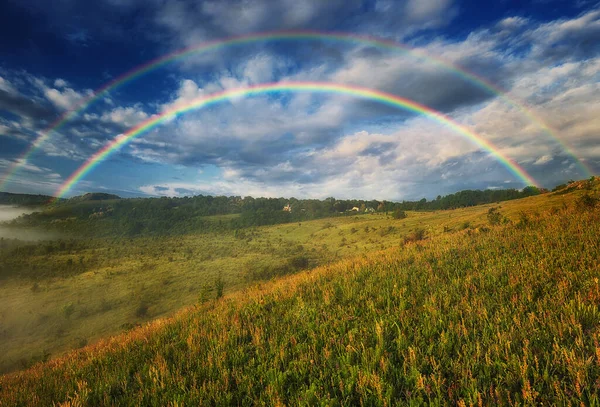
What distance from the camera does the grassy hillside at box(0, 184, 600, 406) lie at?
3.48 meters

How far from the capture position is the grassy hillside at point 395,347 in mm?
3484

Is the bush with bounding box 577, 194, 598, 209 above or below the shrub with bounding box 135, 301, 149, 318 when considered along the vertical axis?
above

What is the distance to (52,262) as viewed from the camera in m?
88.6

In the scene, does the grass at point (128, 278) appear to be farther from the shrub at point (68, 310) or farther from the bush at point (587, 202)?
the bush at point (587, 202)

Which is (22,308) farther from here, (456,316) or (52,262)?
(456,316)

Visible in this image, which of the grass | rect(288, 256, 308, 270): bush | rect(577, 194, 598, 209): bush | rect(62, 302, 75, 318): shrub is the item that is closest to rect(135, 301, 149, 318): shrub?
the grass

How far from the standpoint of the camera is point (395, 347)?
459 cm

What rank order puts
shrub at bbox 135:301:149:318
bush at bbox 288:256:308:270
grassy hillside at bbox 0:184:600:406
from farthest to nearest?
1. bush at bbox 288:256:308:270
2. shrub at bbox 135:301:149:318
3. grassy hillside at bbox 0:184:600:406

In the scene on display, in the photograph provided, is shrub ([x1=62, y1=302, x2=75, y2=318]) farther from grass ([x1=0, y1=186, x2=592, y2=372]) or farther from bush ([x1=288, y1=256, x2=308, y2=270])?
bush ([x1=288, y1=256, x2=308, y2=270])

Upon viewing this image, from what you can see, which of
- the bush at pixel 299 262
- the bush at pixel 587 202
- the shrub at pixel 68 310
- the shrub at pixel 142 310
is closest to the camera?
the bush at pixel 587 202

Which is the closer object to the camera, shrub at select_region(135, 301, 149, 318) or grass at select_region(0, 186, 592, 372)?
grass at select_region(0, 186, 592, 372)

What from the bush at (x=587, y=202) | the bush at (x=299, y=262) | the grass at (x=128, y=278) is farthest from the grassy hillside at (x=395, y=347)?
the bush at (x=299, y=262)

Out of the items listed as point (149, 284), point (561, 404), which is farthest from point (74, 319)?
point (561, 404)

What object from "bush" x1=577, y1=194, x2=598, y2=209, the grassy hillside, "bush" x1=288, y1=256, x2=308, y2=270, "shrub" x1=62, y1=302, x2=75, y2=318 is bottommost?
"shrub" x1=62, y1=302, x2=75, y2=318
